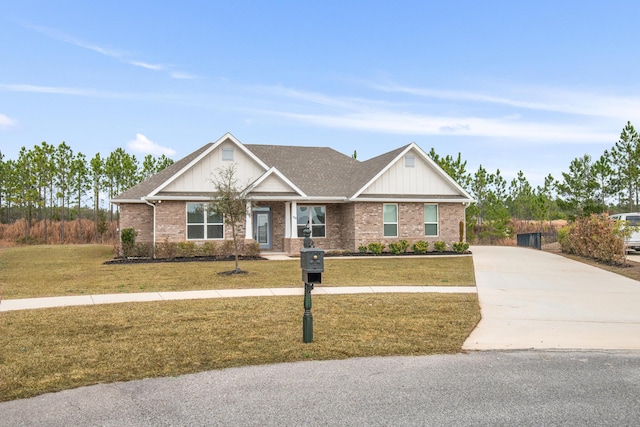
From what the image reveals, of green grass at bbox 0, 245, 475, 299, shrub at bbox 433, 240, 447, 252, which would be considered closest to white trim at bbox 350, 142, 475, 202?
shrub at bbox 433, 240, 447, 252

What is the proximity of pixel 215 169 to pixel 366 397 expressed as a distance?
2077 centimetres

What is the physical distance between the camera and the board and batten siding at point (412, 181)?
26.8 meters

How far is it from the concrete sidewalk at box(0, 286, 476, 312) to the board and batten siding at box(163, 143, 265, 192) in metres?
12.5

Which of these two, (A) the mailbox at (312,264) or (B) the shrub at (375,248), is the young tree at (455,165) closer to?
(B) the shrub at (375,248)

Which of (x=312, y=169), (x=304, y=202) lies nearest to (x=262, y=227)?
(x=304, y=202)

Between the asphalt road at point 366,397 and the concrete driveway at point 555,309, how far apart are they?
120 centimetres

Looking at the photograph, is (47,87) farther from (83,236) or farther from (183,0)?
(83,236)

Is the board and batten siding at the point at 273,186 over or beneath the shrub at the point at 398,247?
over

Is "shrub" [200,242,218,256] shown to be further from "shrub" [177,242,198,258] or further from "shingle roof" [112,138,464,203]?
"shingle roof" [112,138,464,203]

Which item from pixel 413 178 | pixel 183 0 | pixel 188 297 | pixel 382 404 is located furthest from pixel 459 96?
pixel 382 404

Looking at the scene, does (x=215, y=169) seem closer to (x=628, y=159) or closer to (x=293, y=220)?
(x=293, y=220)

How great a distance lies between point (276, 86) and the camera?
21.4 meters

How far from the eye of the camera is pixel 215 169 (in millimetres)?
Result: 24969

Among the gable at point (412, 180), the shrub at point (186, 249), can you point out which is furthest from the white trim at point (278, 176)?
the shrub at point (186, 249)
